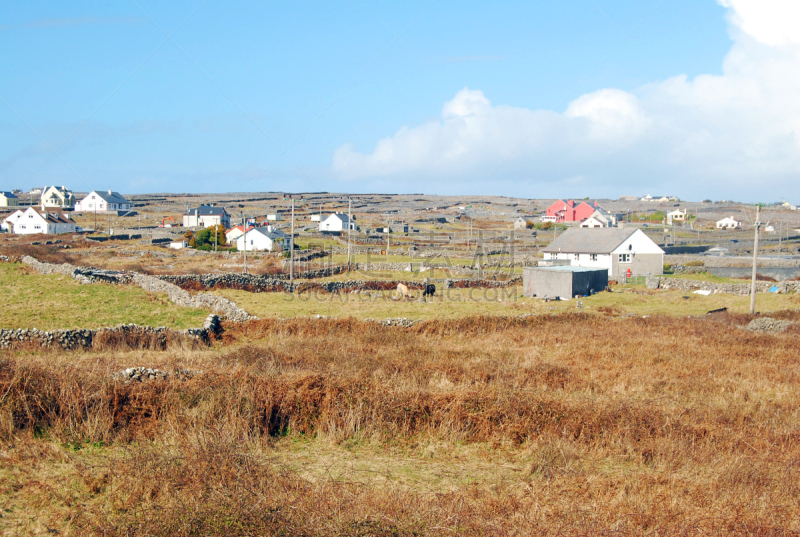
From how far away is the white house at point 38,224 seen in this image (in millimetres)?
90894

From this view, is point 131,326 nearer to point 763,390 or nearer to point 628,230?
point 763,390

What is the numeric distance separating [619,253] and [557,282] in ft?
61.1

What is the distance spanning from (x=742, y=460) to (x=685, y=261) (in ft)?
188

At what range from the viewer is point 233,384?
1098cm

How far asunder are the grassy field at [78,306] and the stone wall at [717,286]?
34.7 metres

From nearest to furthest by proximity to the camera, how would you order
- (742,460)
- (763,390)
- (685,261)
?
1. (742,460)
2. (763,390)
3. (685,261)

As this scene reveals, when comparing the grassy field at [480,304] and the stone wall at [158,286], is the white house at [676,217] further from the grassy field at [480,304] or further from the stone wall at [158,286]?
the stone wall at [158,286]

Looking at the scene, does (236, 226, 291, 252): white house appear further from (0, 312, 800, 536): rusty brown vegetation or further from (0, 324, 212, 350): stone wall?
(0, 312, 800, 536): rusty brown vegetation

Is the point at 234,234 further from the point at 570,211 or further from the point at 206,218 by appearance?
the point at 570,211

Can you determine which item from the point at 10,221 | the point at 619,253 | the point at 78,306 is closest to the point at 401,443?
the point at 78,306

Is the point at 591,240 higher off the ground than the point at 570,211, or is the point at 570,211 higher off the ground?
the point at 570,211

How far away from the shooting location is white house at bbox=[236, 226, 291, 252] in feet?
234

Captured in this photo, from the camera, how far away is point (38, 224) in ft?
299

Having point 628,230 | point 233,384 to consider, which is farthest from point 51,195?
point 233,384
